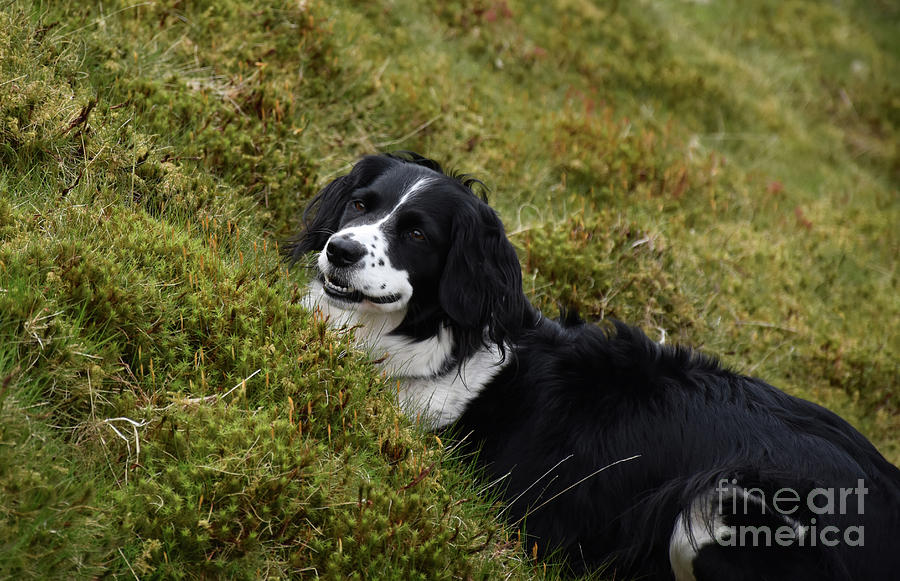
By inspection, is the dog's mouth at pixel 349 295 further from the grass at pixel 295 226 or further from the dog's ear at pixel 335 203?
the dog's ear at pixel 335 203

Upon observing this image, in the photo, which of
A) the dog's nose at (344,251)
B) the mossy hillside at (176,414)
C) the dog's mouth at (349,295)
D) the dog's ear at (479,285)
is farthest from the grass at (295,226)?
the dog's ear at (479,285)

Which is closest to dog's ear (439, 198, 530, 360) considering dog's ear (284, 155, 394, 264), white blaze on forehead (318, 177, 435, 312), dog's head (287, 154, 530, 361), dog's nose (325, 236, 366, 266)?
dog's head (287, 154, 530, 361)

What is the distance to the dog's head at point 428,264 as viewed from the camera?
12.7 feet

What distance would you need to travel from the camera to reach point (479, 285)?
4121 millimetres

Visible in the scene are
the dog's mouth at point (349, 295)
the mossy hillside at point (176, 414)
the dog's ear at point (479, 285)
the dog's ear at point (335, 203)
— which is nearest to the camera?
the mossy hillside at point (176, 414)

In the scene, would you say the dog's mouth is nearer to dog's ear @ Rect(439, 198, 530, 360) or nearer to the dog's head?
the dog's head

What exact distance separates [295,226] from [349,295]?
1.47 metres

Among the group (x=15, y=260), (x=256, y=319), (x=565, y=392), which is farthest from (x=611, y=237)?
(x=15, y=260)

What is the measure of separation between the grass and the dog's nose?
0.31 m

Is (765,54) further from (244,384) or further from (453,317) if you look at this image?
(244,384)

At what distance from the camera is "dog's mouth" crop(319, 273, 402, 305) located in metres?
3.88

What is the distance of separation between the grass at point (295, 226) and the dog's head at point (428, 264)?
1.06ft

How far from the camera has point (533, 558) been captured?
353cm

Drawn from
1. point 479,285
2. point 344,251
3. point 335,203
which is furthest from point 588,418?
point 335,203
